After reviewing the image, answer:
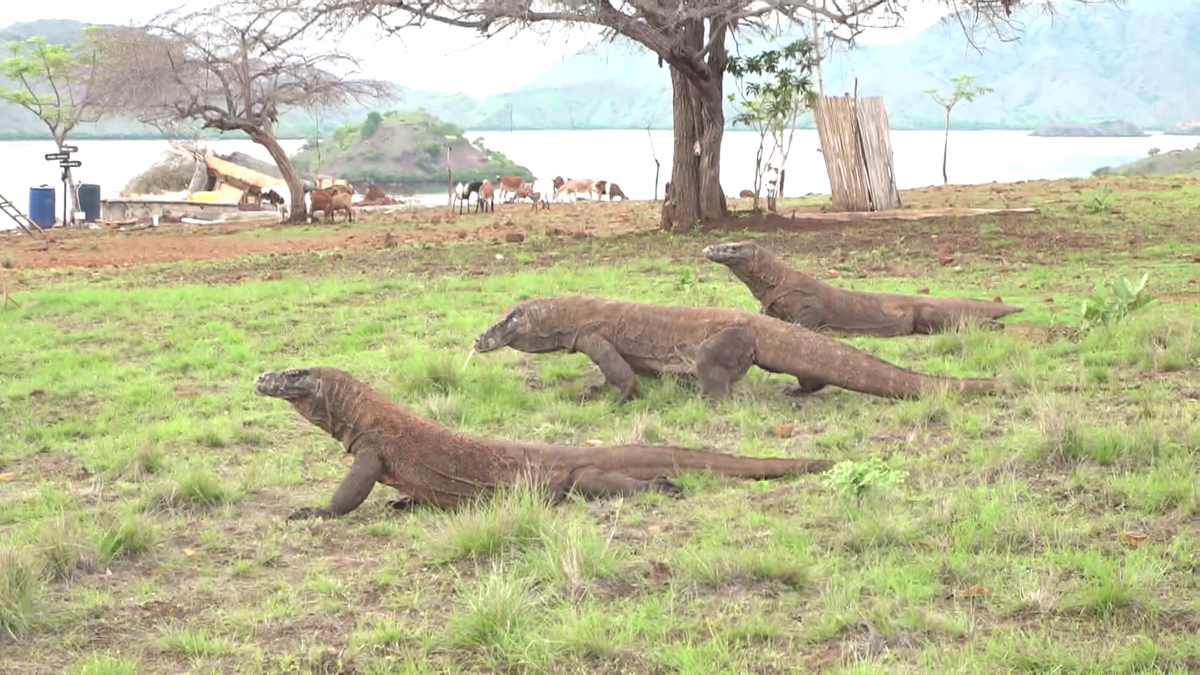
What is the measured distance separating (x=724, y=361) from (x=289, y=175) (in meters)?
21.8

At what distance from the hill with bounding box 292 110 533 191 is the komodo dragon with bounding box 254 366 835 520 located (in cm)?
6000

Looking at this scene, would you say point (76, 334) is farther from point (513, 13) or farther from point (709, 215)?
point (709, 215)

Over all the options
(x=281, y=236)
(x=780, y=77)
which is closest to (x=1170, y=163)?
(x=780, y=77)

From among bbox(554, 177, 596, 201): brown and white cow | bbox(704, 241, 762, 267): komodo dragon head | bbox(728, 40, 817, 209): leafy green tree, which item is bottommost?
bbox(704, 241, 762, 267): komodo dragon head

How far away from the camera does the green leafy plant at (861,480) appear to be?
181 inches

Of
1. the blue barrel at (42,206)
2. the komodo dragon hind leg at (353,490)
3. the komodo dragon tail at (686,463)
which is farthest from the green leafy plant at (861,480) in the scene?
the blue barrel at (42,206)

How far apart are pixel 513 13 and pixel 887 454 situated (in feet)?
35.3

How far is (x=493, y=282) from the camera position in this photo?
12.2 meters

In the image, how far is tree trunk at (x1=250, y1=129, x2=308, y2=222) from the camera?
26678 millimetres

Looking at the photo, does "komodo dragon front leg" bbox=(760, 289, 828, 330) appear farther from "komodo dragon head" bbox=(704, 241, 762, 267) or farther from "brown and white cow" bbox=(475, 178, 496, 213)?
"brown and white cow" bbox=(475, 178, 496, 213)

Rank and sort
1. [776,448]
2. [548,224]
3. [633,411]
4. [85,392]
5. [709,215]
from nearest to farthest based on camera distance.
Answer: [776,448]
[633,411]
[85,392]
[709,215]
[548,224]

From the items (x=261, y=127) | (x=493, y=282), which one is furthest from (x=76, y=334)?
(x=261, y=127)

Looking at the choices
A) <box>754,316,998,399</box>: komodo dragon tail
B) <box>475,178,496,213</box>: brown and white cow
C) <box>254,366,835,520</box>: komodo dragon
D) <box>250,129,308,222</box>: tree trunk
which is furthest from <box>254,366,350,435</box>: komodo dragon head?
<box>250,129,308,222</box>: tree trunk

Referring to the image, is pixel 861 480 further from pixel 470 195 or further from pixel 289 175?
pixel 289 175
